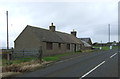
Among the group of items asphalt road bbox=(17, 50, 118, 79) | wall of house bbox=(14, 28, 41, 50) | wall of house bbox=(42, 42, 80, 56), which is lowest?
asphalt road bbox=(17, 50, 118, 79)

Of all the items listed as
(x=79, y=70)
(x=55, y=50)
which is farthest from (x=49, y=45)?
(x=79, y=70)

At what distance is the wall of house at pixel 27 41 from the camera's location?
32.9 meters

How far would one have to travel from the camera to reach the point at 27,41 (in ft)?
110

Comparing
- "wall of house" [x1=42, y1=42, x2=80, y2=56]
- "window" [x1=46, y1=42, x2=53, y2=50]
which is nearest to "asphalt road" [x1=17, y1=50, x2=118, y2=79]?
"wall of house" [x1=42, y1=42, x2=80, y2=56]

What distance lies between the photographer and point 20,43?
34406 mm

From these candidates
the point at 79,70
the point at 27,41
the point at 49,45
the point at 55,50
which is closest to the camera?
the point at 79,70

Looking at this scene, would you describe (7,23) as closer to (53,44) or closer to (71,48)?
(53,44)

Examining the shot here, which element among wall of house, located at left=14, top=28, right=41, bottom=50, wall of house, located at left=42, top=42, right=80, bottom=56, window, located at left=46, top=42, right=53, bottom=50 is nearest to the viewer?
wall of house, located at left=14, top=28, right=41, bottom=50

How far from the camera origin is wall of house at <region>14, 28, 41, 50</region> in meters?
32.9

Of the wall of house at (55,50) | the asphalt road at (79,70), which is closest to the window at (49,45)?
the wall of house at (55,50)

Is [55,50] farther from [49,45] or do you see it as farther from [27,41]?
[27,41]

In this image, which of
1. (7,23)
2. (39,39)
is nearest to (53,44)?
(39,39)

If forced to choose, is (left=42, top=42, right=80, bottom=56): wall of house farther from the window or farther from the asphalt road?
the asphalt road

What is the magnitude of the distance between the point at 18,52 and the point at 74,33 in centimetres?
3937
